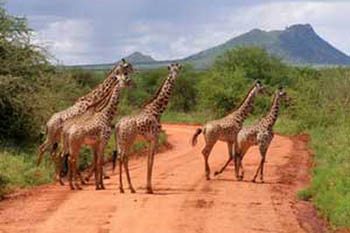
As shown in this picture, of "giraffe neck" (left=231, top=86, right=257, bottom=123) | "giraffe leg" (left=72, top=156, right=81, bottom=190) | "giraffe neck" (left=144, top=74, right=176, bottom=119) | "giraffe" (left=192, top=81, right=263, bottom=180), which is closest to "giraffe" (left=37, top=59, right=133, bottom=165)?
"giraffe neck" (left=144, top=74, right=176, bottom=119)

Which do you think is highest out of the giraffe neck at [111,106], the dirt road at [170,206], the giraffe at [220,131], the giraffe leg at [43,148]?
the giraffe neck at [111,106]

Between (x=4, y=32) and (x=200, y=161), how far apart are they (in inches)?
274

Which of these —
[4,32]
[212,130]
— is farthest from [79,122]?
[4,32]

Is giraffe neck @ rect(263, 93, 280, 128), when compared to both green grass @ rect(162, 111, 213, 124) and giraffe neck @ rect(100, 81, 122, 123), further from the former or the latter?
green grass @ rect(162, 111, 213, 124)

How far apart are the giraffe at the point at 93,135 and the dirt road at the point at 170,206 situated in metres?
0.42

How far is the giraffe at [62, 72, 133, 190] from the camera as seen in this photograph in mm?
17500

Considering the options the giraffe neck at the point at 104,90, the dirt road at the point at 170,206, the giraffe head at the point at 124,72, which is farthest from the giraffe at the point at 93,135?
the giraffe neck at the point at 104,90

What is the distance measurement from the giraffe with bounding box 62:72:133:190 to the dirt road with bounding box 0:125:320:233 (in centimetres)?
42

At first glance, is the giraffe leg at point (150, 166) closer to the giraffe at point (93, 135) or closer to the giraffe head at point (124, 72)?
the giraffe at point (93, 135)

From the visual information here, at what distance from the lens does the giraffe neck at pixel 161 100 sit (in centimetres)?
1758

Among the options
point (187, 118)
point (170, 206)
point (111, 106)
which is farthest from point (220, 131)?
point (187, 118)

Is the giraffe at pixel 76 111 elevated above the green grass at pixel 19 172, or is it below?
above

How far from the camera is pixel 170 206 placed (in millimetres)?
15000

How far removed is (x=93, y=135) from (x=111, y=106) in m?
0.82
